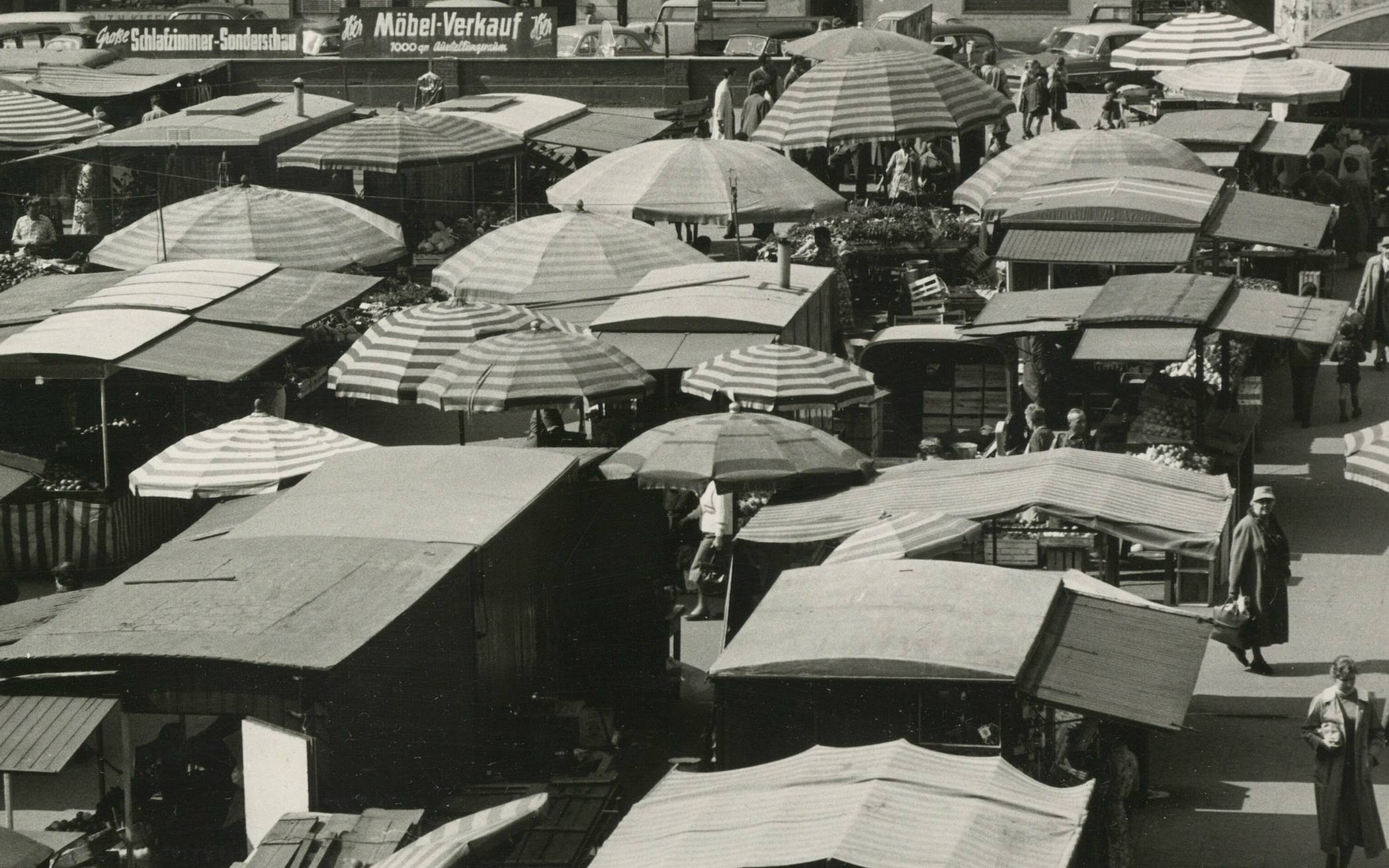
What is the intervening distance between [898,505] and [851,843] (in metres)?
5.72

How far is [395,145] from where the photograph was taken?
86.5 ft

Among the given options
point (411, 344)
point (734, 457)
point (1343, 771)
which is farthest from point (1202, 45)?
point (1343, 771)

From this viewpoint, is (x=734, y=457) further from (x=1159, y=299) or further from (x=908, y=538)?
(x=1159, y=299)

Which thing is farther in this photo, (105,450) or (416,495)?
(105,450)

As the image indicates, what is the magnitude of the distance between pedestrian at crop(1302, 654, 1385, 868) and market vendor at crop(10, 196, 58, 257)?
19.3 metres

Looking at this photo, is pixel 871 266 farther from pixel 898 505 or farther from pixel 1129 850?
pixel 1129 850

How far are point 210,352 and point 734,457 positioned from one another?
21.1 feet

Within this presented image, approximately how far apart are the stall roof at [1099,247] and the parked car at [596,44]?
61.4 ft

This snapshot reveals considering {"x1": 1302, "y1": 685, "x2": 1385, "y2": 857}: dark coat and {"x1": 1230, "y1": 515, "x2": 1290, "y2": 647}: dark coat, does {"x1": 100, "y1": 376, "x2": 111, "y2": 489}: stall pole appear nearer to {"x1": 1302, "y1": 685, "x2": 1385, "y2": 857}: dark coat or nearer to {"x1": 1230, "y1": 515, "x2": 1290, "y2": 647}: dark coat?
{"x1": 1230, "y1": 515, "x2": 1290, "y2": 647}: dark coat

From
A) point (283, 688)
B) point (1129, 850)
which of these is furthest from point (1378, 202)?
point (283, 688)

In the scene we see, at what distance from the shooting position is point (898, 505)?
14.6 metres

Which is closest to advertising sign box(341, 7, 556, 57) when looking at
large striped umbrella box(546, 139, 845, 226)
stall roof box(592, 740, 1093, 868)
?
large striped umbrella box(546, 139, 845, 226)

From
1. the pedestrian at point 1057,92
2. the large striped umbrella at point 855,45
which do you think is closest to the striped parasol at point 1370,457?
the large striped umbrella at point 855,45

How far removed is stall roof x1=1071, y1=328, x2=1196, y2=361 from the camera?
17500 mm
